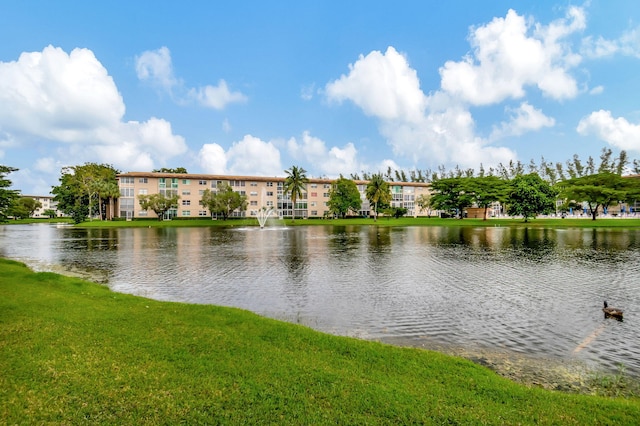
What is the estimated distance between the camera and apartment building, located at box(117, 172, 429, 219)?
102188 millimetres

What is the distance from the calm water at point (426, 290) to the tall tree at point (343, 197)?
7802 cm

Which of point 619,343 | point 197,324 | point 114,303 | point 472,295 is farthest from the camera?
point 472,295

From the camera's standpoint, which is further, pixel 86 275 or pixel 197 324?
pixel 86 275

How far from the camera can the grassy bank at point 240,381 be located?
18.7 feet

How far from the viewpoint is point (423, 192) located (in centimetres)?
14088

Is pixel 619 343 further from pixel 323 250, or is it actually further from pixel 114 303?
pixel 323 250

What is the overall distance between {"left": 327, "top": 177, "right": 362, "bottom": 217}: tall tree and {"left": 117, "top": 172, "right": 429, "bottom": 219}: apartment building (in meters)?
7.77

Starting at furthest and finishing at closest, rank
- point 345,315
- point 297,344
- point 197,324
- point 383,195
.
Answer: point 383,195, point 345,315, point 197,324, point 297,344

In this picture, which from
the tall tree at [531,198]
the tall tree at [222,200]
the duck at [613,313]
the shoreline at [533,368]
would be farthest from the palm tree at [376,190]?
the shoreline at [533,368]

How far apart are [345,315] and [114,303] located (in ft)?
25.3

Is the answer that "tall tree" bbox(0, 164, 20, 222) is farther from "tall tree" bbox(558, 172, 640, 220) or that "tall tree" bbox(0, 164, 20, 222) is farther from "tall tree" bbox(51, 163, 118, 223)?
"tall tree" bbox(558, 172, 640, 220)

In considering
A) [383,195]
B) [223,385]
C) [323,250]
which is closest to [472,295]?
[223,385]

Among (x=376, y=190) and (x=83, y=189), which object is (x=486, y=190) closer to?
(x=376, y=190)

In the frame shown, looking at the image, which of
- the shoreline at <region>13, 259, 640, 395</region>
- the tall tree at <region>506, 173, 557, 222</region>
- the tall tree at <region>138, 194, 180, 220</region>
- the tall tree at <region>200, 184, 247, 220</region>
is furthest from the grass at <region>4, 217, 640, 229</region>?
the shoreline at <region>13, 259, 640, 395</region>
